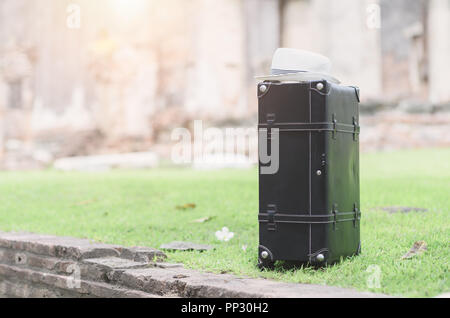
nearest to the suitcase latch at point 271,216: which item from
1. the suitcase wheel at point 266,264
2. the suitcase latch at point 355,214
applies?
the suitcase wheel at point 266,264

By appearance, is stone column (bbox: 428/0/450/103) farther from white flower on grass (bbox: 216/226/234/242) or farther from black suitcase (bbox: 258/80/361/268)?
black suitcase (bbox: 258/80/361/268)

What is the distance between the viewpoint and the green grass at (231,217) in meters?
3.48

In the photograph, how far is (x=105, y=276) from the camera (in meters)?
3.99

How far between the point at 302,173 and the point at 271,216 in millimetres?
290

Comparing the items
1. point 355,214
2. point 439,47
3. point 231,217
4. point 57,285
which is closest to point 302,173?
point 355,214

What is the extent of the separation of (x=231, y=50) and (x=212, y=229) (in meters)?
10.6

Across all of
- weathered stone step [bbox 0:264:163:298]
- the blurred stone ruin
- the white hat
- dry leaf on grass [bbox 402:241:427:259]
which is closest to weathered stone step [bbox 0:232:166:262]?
weathered stone step [bbox 0:264:163:298]

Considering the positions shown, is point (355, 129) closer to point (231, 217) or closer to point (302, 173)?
point (302, 173)

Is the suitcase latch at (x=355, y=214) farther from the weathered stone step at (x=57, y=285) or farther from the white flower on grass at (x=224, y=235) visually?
the weathered stone step at (x=57, y=285)

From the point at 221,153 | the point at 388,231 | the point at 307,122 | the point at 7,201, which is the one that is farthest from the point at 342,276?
the point at 221,153

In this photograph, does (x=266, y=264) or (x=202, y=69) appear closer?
(x=266, y=264)

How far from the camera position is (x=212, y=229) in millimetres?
5211

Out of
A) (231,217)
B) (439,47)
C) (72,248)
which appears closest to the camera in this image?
(72,248)

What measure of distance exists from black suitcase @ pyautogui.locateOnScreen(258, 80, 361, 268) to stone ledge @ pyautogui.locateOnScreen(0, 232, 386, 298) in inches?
13.2
